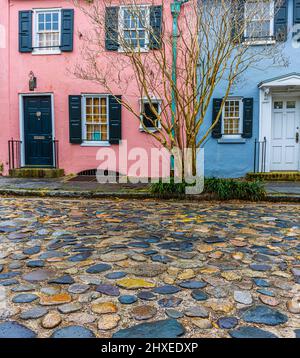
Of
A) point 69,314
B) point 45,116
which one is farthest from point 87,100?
point 69,314

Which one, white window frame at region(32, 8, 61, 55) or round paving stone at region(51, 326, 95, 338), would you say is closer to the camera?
round paving stone at region(51, 326, 95, 338)

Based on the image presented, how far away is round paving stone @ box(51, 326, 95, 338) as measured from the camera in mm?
1952

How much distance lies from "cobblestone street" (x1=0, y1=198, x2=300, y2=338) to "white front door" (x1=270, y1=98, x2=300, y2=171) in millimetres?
6347

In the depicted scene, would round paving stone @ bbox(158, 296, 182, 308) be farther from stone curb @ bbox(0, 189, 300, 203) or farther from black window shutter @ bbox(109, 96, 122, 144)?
black window shutter @ bbox(109, 96, 122, 144)

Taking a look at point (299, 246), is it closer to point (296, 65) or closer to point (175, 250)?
point (175, 250)

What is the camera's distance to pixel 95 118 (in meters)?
11.4

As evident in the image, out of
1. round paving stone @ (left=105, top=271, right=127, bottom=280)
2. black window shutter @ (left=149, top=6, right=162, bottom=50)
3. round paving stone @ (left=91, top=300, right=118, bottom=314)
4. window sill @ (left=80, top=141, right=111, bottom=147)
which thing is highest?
black window shutter @ (left=149, top=6, right=162, bottom=50)

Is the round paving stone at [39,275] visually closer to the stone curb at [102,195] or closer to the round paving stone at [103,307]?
the round paving stone at [103,307]

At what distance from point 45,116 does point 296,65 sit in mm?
8223

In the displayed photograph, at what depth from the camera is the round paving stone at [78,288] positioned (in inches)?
100

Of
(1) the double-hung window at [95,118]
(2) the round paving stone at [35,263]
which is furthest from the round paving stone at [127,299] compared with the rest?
A: (1) the double-hung window at [95,118]

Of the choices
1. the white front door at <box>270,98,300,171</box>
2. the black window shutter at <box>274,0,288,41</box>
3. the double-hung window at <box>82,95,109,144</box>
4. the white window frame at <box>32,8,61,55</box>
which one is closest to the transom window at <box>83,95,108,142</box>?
the double-hung window at <box>82,95,109,144</box>

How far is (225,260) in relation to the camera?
3.25 m

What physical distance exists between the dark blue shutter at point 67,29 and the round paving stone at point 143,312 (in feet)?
34.5
